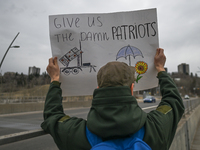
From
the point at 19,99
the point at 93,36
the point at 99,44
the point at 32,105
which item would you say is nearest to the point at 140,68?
the point at 99,44

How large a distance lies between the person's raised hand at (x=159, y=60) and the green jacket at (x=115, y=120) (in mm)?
440

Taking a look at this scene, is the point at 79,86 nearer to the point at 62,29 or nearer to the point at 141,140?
the point at 62,29

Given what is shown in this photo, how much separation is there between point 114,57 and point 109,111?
1141 mm

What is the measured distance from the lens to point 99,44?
2068 millimetres

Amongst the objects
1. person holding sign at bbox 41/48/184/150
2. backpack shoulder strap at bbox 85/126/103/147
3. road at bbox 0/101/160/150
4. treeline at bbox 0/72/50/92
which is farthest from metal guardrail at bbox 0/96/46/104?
backpack shoulder strap at bbox 85/126/103/147

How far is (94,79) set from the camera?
2.10m

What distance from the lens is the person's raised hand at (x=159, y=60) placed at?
5.82 ft

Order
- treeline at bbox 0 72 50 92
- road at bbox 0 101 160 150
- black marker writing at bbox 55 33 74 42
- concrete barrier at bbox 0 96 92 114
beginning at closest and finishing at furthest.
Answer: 1. road at bbox 0 101 160 150
2. black marker writing at bbox 55 33 74 42
3. concrete barrier at bbox 0 96 92 114
4. treeline at bbox 0 72 50 92

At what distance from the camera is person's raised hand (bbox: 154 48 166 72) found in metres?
1.77

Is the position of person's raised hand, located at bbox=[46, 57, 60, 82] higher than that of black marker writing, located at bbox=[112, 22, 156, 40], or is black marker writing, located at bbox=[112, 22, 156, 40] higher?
black marker writing, located at bbox=[112, 22, 156, 40]

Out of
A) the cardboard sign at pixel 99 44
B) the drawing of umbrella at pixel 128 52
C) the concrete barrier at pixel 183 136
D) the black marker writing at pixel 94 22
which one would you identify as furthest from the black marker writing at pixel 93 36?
the concrete barrier at pixel 183 136

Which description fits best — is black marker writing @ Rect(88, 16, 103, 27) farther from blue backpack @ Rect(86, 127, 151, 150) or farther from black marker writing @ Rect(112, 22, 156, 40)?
blue backpack @ Rect(86, 127, 151, 150)

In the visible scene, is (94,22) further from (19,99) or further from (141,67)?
(19,99)

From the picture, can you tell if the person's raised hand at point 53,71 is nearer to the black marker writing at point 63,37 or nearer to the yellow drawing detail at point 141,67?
the black marker writing at point 63,37
